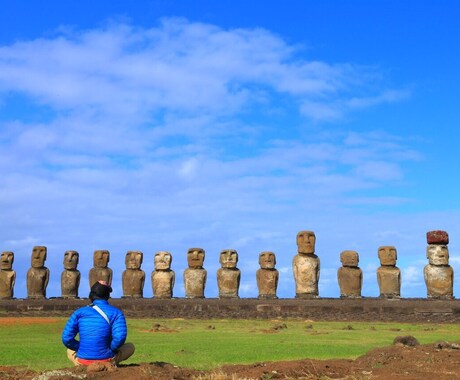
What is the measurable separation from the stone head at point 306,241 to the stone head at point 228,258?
2480 mm

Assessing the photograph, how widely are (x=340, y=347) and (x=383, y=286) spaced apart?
1178 cm

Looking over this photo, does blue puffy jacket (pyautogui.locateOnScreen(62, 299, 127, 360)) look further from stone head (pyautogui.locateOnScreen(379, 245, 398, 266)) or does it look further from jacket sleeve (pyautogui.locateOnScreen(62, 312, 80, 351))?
stone head (pyautogui.locateOnScreen(379, 245, 398, 266))

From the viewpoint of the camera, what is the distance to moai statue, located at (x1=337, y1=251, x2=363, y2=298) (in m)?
25.3

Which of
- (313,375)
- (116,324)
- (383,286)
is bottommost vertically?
(313,375)

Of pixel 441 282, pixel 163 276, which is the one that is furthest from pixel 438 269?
pixel 163 276

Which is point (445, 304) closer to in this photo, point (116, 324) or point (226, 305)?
point (226, 305)

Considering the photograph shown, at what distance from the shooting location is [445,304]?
2294 centimetres

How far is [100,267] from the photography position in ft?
96.1

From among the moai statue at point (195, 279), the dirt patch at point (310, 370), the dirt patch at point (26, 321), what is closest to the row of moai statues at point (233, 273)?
the moai statue at point (195, 279)

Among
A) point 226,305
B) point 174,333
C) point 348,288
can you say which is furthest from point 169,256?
point 174,333

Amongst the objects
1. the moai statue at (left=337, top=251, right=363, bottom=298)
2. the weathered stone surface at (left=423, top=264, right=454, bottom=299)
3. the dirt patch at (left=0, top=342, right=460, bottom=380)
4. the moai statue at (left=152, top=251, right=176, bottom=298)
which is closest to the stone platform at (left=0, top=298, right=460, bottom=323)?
the moai statue at (left=337, top=251, right=363, bottom=298)

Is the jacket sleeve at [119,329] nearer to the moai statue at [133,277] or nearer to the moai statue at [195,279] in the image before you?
the moai statue at [195,279]

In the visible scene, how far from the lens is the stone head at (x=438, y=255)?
24766 millimetres

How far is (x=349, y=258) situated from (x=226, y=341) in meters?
11.2
